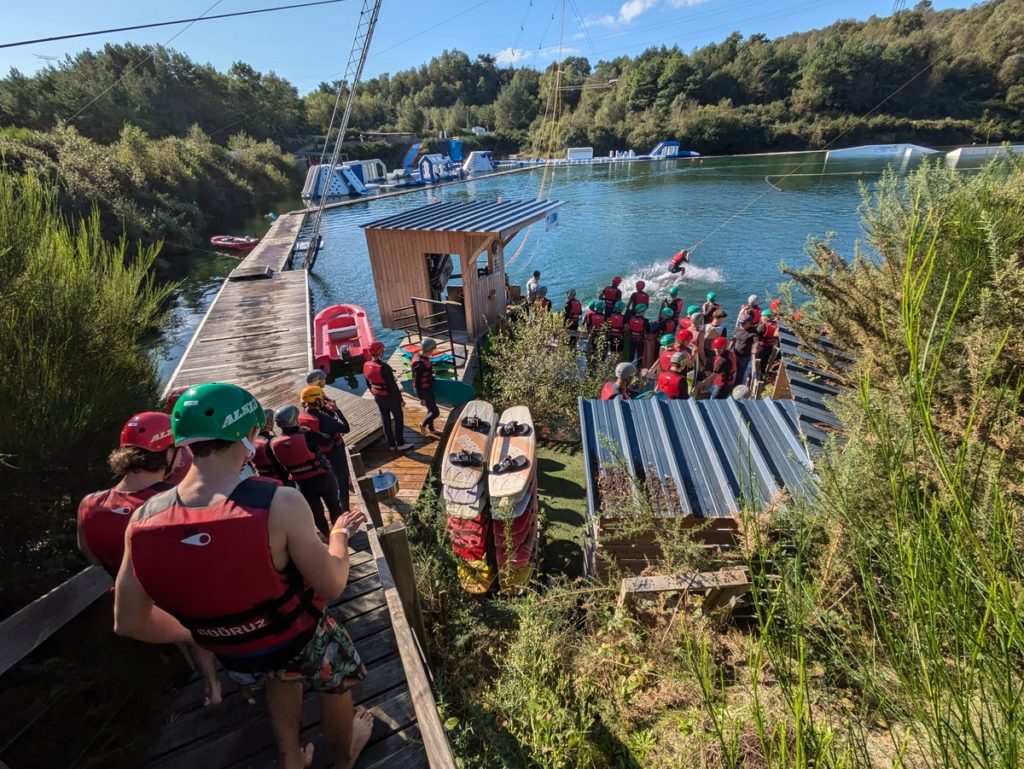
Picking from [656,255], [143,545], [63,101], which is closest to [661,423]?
[143,545]

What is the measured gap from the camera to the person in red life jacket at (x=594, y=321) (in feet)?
33.6

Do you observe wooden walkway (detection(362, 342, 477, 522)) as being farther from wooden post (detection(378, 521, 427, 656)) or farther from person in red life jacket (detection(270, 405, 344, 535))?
wooden post (detection(378, 521, 427, 656))

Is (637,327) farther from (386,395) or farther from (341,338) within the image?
(341,338)

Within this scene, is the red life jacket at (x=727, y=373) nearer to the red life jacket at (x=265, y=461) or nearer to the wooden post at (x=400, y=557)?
the wooden post at (x=400, y=557)

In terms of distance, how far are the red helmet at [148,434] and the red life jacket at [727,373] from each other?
23.6ft

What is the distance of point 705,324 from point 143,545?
1074 cm

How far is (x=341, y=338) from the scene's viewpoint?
11469 millimetres

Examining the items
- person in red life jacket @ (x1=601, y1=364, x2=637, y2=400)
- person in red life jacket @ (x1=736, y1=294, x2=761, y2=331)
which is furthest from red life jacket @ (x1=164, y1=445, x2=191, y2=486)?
person in red life jacket @ (x1=736, y1=294, x2=761, y2=331)

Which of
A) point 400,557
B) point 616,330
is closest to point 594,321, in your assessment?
point 616,330

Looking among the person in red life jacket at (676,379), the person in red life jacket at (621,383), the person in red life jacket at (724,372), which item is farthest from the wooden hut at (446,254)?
the person in red life jacket at (724,372)

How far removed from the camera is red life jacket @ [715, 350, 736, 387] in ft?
24.0

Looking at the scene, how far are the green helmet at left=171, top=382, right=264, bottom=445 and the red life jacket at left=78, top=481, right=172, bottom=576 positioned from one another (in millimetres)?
1217

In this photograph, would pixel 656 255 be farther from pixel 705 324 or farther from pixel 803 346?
pixel 803 346

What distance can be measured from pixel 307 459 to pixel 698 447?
3880mm
